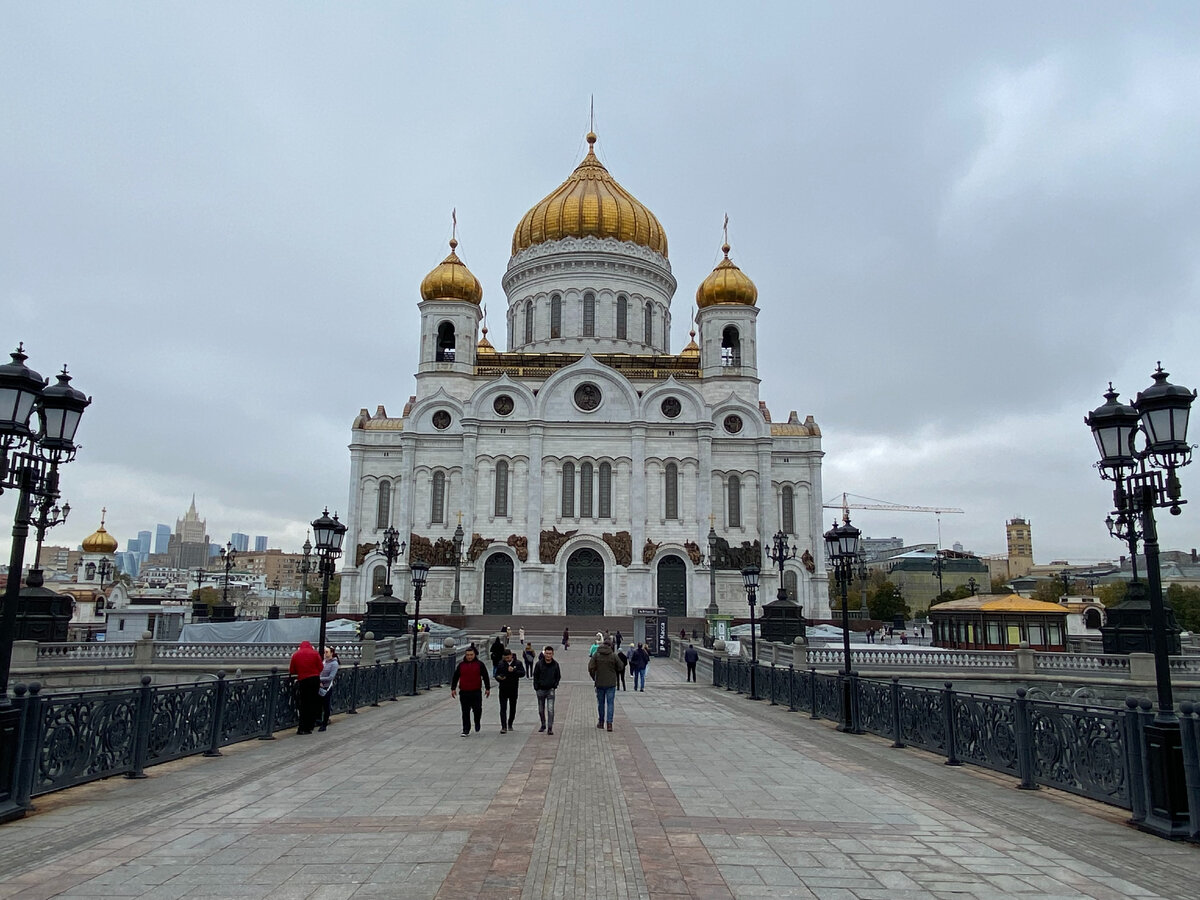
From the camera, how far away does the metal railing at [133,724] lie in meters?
7.87

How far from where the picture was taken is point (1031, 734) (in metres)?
9.41

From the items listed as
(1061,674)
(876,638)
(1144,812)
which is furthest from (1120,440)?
(876,638)

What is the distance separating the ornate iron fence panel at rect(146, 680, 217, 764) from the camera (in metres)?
10.1

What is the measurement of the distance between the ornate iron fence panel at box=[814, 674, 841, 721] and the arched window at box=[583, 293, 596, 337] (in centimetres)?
4007

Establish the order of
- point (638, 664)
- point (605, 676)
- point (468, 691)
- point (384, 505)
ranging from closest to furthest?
point (468, 691) < point (605, 676) < point (638, 664) < point (384, 505)

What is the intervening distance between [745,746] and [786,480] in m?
39.1

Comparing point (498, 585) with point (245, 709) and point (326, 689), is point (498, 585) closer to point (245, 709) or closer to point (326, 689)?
point (326, 689)

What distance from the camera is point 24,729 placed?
7781 millimetres

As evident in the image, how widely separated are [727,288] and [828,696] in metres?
39.2

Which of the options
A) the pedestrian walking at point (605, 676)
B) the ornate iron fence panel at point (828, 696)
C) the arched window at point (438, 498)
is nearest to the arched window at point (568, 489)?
the arched window at point (438, 498)

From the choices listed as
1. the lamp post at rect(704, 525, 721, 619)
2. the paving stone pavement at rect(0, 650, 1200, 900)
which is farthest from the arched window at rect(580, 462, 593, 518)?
the paving stone pavement at rect(0, 650, 1200, 900)

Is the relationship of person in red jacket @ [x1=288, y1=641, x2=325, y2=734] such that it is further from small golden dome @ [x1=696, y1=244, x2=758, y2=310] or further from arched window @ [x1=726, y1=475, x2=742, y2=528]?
small golden dome @ [x1=696, y1=244, x2=758, y2=310]

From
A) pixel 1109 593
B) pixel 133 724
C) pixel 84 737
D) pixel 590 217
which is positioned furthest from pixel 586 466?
pixel 1109 593

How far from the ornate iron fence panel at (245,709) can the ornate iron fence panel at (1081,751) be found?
9924 mm
